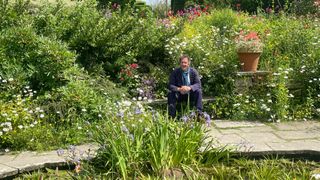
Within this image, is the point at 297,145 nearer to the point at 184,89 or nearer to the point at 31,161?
the point at 184,89

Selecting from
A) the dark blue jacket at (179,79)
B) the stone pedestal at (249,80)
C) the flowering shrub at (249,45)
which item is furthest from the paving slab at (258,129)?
the flowering shrub at (249,45)

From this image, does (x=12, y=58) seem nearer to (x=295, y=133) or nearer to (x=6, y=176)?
(x=6, y=176)

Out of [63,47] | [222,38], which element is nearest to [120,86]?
[63,47]

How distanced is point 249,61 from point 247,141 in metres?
1.99

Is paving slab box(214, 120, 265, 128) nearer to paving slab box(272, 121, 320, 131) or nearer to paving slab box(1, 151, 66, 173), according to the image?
paving slab box(272, 121, 320, 131)

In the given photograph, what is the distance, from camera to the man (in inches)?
236

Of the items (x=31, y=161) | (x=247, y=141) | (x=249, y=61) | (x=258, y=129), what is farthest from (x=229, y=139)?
(x=31, y=161)

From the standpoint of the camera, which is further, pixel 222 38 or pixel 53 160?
pixel 222 38

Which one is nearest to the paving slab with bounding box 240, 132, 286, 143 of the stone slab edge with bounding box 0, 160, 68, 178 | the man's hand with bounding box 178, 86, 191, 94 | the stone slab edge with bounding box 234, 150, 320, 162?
the stone slab edge with bounding box 234, 150, 320, 162

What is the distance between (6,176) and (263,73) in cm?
408

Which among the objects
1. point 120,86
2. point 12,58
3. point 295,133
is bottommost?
point 295,133

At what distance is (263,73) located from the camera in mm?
6965

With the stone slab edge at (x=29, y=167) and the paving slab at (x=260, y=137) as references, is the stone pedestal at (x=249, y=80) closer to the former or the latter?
the paving slab at (x=260, y=137)

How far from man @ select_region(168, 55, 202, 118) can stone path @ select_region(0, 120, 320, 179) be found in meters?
0.46
